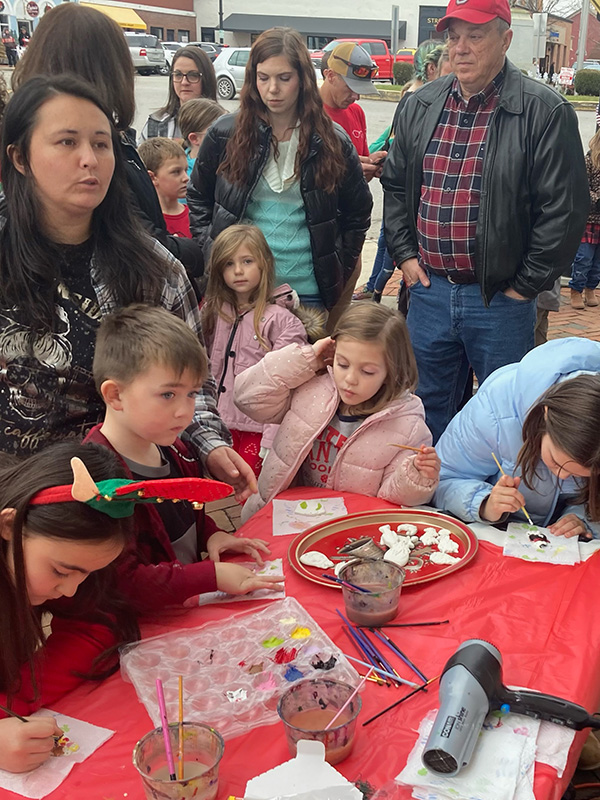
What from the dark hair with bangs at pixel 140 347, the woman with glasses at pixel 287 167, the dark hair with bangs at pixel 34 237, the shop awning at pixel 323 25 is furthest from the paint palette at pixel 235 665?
the shop awning at pixel 323 25

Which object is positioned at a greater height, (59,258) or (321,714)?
(59,258)

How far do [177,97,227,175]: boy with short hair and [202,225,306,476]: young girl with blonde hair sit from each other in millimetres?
1269

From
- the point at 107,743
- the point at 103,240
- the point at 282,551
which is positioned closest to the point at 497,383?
the point at 282,551

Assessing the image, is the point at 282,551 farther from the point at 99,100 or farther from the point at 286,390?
the point at 99,100

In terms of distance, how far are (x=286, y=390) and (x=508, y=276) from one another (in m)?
1.11

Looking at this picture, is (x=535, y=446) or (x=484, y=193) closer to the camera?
(x=535, y=446)

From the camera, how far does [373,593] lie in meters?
1.54

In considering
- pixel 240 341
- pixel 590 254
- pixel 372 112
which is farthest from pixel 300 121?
pixel 372 112

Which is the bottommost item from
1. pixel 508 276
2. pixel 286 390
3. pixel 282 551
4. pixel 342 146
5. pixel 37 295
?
pixel 282 551

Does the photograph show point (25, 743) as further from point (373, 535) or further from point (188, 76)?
point (188, 76)

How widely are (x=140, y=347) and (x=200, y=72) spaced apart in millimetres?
3235

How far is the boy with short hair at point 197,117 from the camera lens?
4.22 metres

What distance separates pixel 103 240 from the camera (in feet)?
6.12

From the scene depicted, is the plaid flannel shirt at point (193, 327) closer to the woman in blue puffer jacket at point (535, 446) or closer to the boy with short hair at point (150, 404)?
the boy with short hair at point (150, 404)
